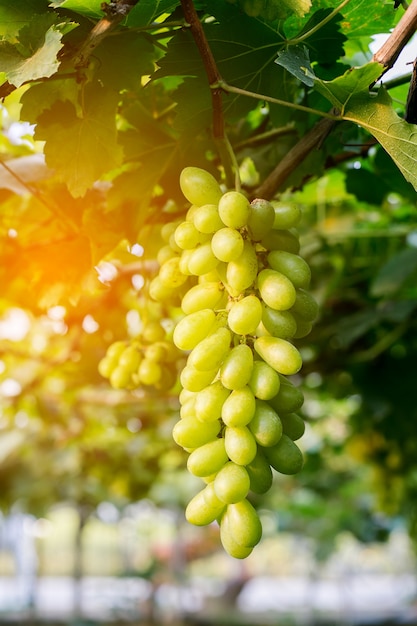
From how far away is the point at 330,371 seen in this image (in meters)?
2.56

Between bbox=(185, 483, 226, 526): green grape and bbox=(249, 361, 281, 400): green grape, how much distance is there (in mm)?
102

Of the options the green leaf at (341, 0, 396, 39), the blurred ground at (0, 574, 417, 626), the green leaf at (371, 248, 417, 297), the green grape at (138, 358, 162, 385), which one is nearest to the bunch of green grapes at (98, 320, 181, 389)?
the green grape at (138, 358, 162, 385)

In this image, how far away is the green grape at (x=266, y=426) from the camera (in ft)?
2.09

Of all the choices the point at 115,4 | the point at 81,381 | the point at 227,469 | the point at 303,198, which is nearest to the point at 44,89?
the point at 115,4

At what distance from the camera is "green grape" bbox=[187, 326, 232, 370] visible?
0.65m

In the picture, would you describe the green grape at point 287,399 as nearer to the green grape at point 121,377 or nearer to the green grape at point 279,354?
the green grape at point 279,354

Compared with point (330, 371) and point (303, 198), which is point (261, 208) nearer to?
point (303, 198)

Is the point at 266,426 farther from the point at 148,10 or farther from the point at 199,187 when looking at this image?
the point at 148,10

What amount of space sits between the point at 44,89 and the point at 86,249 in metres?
0.40

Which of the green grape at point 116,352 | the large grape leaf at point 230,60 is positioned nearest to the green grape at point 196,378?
the large grape leaf at point 230,60

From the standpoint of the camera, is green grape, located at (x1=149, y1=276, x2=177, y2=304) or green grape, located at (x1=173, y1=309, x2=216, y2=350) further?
green grape, located at (x1=149, y1=276, x2=177, y2=304)

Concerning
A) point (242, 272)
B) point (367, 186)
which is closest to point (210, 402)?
point (242, 272)

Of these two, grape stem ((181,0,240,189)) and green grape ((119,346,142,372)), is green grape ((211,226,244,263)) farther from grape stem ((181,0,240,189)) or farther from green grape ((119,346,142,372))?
green grape ((119,346,142,372))

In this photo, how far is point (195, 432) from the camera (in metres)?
0.67
